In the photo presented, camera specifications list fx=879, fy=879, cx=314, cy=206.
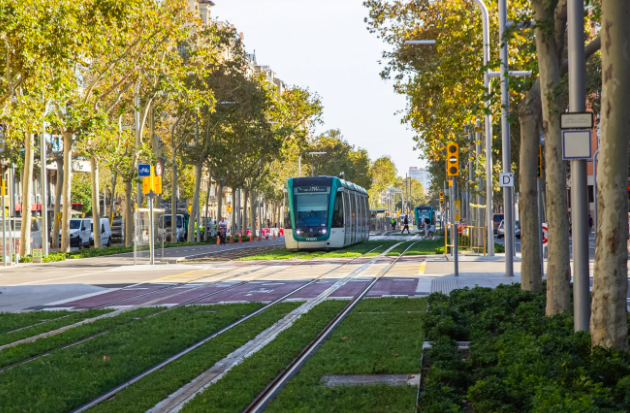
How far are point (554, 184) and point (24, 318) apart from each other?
8330 mm

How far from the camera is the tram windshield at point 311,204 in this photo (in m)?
36.0

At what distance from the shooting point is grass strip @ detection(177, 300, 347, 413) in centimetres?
679

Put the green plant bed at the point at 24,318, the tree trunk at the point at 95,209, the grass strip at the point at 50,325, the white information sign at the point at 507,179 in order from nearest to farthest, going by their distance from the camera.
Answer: the grass strip at the point at 50,325 < the green plant bed at the point at 24,318 < the white information sign at the point at 507,179 < the tree trunk at the point at 95,209

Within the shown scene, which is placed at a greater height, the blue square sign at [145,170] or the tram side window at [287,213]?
the blue square sign at [145,170]

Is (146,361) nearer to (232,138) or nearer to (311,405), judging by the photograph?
(311,405)

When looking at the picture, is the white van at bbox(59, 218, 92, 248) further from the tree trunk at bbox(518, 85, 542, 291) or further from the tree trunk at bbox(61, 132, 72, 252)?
the tree trunk at bbox(518, 85, 542, 291)

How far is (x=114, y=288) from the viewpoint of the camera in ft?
66.8

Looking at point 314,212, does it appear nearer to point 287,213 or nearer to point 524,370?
point 287,213

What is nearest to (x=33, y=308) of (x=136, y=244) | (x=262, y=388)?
(x=262, y=388)

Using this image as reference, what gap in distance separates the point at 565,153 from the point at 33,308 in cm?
1096

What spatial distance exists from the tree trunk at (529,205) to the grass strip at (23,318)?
24.9 ft

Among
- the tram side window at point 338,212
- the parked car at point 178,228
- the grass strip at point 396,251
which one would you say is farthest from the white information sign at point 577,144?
the parked car at point 178,228

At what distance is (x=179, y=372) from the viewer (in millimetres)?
8352

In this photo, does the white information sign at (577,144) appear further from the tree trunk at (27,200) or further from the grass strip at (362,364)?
the tree trunk at (27,200)
